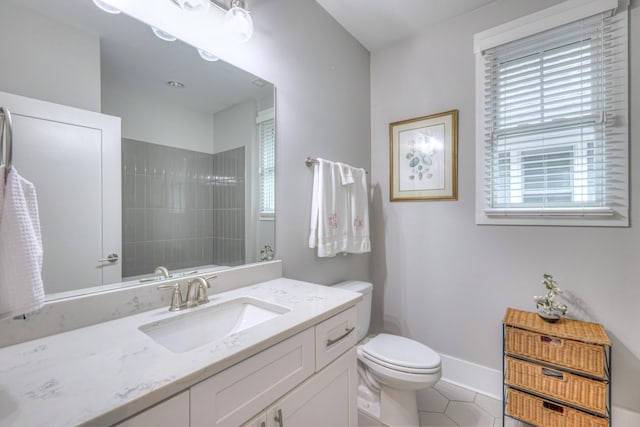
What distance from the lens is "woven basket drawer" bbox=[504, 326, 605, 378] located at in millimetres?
1297

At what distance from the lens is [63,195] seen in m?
0.84

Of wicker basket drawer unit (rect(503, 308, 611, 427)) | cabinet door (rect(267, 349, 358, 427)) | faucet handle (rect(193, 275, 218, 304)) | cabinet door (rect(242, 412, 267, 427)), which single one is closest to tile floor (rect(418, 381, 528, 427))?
wicker basket drawer unit (rect(503, 308, 611, 427))

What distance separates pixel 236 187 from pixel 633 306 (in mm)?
2100

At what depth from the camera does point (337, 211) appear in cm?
179

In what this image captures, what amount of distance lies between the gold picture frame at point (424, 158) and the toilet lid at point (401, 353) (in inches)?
40.0

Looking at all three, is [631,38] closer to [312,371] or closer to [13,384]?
[312,371]

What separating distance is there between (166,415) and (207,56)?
1293mm

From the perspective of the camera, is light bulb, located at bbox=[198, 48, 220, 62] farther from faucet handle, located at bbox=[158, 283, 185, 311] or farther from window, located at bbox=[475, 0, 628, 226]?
window, located at bbox=[475, 0, 628, 226]

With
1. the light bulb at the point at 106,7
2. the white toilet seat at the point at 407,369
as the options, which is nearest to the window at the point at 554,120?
the white toilet seat at the point at 407,369

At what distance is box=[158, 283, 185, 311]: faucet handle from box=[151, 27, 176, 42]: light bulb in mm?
947

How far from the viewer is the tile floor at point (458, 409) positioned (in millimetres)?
1548

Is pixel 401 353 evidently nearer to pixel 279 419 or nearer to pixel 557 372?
pixel 557 372

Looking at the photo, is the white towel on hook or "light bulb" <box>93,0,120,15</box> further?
the white towel on hook

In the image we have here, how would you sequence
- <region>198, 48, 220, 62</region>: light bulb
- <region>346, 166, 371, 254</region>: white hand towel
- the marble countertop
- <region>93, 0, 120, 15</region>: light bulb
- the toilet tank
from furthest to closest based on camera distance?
<region>346, 166, 371, 254</region>: white hand towel < the toilet tank < <region>198, 48, 220, 62</region>: light bulb < <region>93, 0, 120, 15</region>: light bulb < the marble countertop
